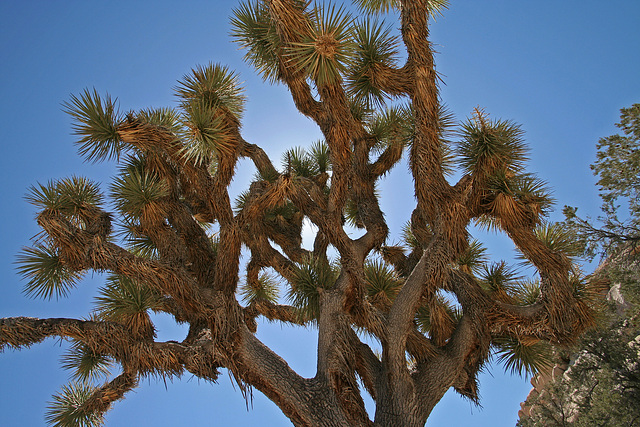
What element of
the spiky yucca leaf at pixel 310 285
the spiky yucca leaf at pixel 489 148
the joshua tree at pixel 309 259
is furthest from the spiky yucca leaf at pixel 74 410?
the spiky yucca leaf at pixel 489 148

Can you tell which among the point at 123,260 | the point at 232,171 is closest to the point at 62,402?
the point at 123,260

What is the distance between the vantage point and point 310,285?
544cm

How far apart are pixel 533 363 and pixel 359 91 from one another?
3903mm

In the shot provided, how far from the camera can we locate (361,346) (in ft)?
18.2

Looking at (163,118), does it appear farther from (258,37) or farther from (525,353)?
(525,353)

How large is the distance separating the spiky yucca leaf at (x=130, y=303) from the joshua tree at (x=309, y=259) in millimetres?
18

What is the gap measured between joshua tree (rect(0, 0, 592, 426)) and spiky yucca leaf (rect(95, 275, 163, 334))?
0.02 m

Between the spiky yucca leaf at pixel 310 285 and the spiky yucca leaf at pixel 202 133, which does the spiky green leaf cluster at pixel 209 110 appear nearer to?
the spiky yucca leaf at pixel 202 133

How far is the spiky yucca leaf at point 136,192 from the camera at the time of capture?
496 cm

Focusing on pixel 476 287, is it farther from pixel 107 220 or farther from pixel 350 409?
pixel 107 220

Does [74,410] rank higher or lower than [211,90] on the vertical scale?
lower

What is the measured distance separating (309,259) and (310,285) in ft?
1.53

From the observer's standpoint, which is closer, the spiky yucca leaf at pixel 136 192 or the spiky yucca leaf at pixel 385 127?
the spiky yucca leaf at pixel 136 192

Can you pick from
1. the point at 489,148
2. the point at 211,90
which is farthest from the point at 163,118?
the point at 489,148
